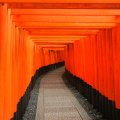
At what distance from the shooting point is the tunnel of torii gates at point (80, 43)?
5293 mm

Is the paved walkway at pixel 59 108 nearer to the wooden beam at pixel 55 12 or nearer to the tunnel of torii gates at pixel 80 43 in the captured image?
the tunnel of torii gates at pixel 80 43

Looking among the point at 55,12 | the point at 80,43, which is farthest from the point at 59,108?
the point at 55,12

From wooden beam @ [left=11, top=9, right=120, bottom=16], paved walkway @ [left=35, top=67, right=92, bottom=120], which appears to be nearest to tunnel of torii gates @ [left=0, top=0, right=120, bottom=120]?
wooden beam @ [left=11, top=9, right=120, bottom=16]

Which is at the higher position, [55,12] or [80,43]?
[55,12]

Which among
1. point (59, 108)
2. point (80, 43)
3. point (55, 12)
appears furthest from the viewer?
point (80, 43)

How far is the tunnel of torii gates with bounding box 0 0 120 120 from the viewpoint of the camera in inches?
208

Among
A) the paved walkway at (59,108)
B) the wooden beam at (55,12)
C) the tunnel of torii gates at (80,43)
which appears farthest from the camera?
the paved walkway at (59,108)

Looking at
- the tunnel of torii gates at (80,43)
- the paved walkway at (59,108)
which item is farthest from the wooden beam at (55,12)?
the paved walkway at (59,108)

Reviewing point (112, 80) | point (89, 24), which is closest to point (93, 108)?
point (112, 80)

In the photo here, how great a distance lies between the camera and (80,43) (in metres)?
14.6

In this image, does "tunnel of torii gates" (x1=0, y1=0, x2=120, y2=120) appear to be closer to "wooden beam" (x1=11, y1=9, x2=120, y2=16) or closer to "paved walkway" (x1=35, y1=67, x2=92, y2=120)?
"wooden beam" (x1=11, y1=9, x2=120, y2=16)

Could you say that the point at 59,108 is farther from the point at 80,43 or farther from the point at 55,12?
the point at 55,12

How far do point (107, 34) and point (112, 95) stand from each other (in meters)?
1.83

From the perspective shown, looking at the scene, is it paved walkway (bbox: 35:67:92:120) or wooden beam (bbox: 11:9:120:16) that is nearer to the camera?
wooden beam (bbox: 11:9:120:16)
